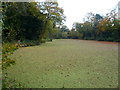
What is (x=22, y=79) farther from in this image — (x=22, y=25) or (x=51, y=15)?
(x=51, y=15)

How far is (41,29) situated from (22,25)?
2.29 m

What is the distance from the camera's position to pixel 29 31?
10906mm

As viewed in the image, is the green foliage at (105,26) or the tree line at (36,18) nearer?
the tree line at (36,18)

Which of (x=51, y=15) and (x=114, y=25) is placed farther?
(x=114, y=25)

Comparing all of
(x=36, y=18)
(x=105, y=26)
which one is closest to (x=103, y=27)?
(x=105, y=26)

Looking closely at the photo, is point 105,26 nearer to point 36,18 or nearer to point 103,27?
point 103,27

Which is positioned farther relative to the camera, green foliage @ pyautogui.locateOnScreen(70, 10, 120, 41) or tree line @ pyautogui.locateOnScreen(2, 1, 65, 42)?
green foliage @ pyautogui.locateOnScreen(70, 10, 120, 41)

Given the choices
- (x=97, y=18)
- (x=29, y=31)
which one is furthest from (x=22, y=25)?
(x=97, y=18)

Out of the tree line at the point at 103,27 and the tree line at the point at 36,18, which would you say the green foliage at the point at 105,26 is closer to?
the tree line at the point at 103,27

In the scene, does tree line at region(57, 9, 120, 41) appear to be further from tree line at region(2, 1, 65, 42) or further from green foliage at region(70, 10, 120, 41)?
tree line at region(2, 1, 65, 42)

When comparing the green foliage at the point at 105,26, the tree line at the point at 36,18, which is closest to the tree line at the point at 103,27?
the green foliage at the point at 105,26

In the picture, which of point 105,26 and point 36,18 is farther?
point 105,26

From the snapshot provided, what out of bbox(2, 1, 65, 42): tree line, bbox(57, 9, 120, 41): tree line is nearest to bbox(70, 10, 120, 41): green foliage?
bbox(57, 9, 120, 41): tree line

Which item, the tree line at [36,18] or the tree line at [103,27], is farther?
the tree line at [103,27]
